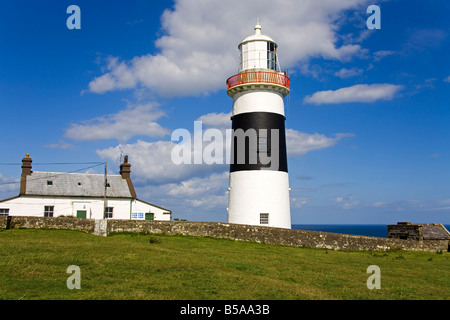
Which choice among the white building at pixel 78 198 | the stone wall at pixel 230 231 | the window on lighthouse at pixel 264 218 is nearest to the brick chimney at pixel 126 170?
the white building at pixel 78 198

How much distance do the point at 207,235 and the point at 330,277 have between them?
37.0 feet

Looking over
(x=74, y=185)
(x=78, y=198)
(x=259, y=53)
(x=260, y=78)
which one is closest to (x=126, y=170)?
(x=74, y=185)

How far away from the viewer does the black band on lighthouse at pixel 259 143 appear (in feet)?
82.6

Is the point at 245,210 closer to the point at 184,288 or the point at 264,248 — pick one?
the point at 264,248

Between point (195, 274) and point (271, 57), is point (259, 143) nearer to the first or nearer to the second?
point (271, 57)

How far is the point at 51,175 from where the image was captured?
34438 mm

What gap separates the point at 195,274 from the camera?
473 inches

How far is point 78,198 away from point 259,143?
673 inches

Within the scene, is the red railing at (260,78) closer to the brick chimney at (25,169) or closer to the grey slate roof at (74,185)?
the grey slate roof at (74,185)

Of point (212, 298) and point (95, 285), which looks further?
point (95, 285)

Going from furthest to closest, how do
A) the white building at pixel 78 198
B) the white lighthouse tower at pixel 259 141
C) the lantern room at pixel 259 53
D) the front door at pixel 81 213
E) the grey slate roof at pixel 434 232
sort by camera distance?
1. the front door at pixel 81 213
2. the white building at pixel 78 198
3. the lantern room at pixel 259 53
4. the grey slate roof at pixel 434 232
5. the white lighthouse tower at pixel 259 141
